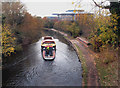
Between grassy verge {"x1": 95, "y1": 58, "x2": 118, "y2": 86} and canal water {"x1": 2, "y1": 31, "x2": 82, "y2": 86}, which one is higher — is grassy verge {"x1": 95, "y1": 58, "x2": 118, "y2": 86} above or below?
above

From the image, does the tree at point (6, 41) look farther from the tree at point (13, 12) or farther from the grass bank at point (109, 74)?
the tree at point (13, 12)

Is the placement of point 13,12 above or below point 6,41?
above

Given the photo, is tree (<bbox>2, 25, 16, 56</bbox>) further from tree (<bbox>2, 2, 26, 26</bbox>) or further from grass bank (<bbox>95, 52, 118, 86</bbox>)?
tree (<bbox>2, 2, 26, 26</bbox>)

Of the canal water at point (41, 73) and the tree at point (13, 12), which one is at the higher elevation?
the tree at point (13, 12)

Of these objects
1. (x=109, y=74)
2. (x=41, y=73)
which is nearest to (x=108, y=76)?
(x=109, y=74)

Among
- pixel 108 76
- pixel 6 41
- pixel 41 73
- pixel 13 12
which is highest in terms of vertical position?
pixel 13 12

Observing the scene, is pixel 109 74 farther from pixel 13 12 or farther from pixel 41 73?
pixel 13 12

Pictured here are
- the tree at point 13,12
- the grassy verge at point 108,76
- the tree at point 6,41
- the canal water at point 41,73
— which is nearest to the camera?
the grassy verge at point 108,76

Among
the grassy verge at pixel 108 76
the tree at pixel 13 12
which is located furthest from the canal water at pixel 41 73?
the tree at pixel 13 12

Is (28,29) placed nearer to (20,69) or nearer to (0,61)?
(0,61)

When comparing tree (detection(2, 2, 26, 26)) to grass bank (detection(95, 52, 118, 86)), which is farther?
tree (detection(2, 2, 26, 26))

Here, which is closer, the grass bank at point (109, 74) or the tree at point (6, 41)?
the grass bank at point (109, 74)

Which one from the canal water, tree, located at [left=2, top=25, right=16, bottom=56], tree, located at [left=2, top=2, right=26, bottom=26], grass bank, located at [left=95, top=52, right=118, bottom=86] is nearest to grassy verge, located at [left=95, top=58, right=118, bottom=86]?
grass bank, located at [left=95, top=52, right=118, bottom=86]

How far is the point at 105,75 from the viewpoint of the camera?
38.8ft
